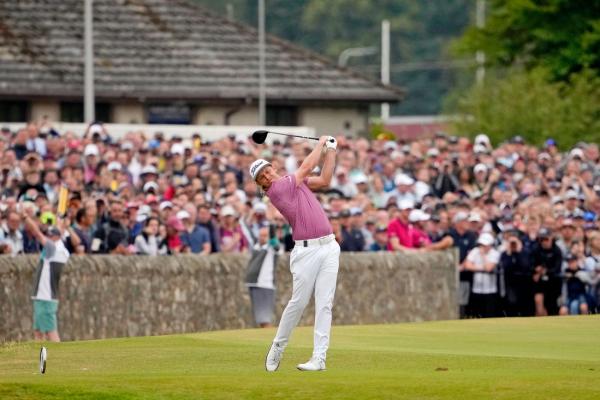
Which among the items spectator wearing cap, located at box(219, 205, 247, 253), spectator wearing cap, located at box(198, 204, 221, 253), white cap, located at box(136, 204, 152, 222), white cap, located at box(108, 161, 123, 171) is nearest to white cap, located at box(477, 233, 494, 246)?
spectator wearing cap, located at box(219, 205, 247, 253)

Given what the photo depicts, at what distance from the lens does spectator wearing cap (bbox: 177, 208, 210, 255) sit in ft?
89.6

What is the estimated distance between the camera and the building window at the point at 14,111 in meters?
45.3

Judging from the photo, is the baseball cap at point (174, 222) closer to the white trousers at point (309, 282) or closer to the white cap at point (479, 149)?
the white cap at point (479, 149)

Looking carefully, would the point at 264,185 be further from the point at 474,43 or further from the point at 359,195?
the point at 474,43

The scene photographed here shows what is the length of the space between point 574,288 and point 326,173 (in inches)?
500

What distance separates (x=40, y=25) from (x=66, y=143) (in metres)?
17.0

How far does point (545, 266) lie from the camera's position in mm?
28625

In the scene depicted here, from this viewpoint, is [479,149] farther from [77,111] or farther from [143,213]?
[77,111]

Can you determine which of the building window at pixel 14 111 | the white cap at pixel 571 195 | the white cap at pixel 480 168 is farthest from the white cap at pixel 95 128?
the building window at pixel 14 111

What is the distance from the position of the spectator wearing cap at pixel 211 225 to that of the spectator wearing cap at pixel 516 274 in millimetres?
4357

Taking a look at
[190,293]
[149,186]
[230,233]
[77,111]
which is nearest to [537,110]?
[77,111]

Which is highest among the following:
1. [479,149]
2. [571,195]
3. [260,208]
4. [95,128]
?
[95,128]

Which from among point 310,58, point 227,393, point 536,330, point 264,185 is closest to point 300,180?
point 264,185

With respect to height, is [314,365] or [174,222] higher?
[174,222]
